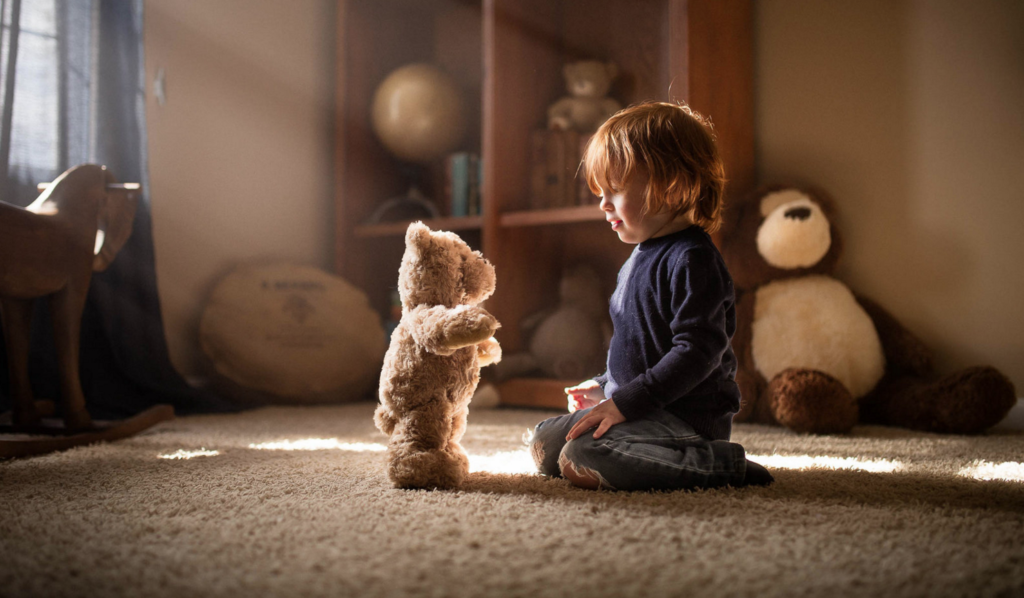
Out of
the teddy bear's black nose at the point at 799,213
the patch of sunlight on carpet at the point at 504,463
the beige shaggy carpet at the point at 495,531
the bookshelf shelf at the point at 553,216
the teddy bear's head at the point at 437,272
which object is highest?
the bookshelf shelf at the point at 553,216

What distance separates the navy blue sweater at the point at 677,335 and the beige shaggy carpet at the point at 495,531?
11cm

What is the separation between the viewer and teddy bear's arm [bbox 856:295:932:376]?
1.37 m

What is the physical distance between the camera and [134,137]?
5.06ft

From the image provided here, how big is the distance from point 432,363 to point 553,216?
82 centimetres

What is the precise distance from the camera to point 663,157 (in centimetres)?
85

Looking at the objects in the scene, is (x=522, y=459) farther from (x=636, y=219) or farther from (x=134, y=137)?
(x=134, y=137)

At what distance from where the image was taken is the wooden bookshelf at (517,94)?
1502 mm

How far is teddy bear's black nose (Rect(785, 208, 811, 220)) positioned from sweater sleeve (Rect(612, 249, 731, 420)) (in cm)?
63

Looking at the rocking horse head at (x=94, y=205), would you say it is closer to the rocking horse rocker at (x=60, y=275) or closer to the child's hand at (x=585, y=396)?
the rocking horse rocker at (x=60, y=275)

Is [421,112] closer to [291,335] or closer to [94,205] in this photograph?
[291,335]

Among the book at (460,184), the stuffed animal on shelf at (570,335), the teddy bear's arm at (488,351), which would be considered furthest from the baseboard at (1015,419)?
the book at (460,184)

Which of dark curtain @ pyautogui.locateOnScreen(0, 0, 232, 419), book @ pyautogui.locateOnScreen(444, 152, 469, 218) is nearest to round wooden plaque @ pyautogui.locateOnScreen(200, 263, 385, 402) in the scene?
dark curtain @ pyautogui.locateOnScreen(0, 0, 232, 419)

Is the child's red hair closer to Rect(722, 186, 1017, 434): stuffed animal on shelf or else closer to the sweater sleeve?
the sweater sleeve

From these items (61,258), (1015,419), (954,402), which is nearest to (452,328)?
(61,258)
